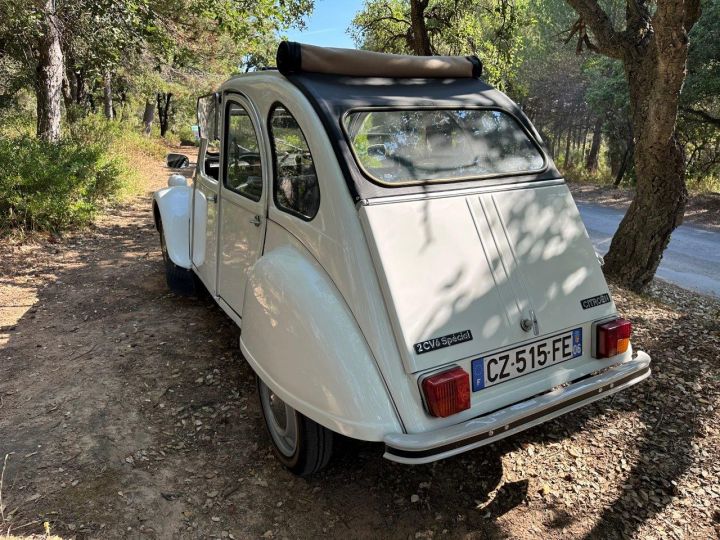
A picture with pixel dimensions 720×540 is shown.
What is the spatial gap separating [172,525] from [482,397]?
162 centimetres

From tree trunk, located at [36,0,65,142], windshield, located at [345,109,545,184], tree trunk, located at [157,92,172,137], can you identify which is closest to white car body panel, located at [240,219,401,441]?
windshield, located at [345,109,545,184]

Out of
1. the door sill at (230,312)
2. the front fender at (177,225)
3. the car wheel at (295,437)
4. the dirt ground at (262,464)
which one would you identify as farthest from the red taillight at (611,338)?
the front fender at (177,225)

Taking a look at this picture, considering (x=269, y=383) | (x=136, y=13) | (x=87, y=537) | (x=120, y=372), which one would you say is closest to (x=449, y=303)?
(x=269, y=383)

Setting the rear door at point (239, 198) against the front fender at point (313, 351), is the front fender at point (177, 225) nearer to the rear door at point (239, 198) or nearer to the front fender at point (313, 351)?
the rear door at point (239, 198)

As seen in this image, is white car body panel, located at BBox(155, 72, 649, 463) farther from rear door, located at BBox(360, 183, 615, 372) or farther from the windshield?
the windshield

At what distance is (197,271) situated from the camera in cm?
459

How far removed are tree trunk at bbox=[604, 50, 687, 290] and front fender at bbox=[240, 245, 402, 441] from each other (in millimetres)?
4433

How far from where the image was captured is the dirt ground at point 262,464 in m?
2.58

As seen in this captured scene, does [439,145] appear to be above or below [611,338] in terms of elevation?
above

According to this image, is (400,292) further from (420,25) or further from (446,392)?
(420,25)

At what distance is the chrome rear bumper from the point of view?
214 cm

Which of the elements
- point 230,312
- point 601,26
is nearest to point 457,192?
point 230,312

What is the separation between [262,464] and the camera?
300 centimetres

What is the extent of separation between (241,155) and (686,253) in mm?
10283
